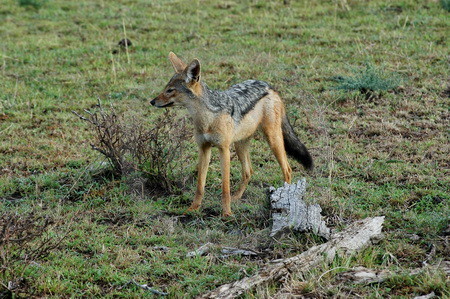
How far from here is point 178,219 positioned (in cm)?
678

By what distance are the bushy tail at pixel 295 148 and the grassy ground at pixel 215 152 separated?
31 centimetres

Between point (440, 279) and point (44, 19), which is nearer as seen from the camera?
point (440, 279)

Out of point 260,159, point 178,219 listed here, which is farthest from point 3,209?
point 260,159

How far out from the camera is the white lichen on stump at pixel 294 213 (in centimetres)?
579

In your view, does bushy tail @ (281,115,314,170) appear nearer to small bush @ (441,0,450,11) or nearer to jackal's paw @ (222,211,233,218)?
jackal's paw @ (222,211,233,218)

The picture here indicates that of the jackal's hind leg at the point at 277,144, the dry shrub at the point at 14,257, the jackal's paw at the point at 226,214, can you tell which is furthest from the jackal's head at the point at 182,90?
the dry shrub at the point at 14,257

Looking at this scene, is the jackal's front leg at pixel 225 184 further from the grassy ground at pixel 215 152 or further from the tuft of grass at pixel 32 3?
the tuft of grass at pixel 32 3

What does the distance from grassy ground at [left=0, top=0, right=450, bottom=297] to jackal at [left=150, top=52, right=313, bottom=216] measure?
0.36 m

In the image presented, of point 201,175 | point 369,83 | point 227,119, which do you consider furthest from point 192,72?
point 369,83

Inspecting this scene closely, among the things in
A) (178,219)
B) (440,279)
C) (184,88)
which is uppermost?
(184,88)

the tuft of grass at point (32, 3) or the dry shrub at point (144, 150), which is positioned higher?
the tuft of grass at point (32, 3)

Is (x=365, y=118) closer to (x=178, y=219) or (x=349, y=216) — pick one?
(x=349, y=216)

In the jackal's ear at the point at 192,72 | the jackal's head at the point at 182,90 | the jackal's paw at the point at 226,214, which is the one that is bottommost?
the jackal's paw at the point at 226,214

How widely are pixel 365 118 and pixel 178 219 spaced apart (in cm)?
426
